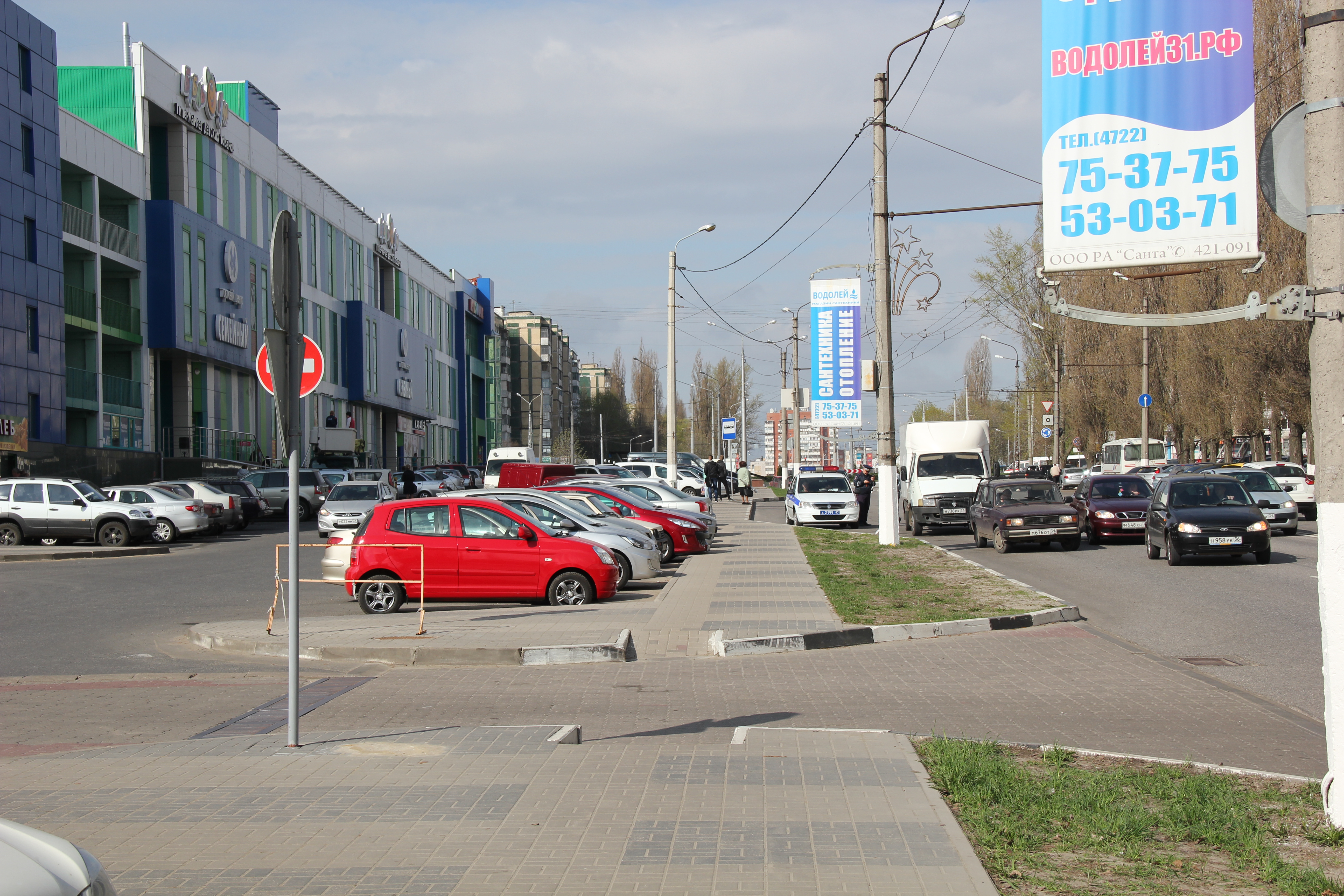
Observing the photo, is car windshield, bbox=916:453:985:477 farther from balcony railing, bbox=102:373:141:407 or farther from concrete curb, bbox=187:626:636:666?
balcony railing, bbox=102:373:141:407

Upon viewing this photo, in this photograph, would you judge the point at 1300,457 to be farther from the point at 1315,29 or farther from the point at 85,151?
the point at 85,151

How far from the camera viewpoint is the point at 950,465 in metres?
31.3

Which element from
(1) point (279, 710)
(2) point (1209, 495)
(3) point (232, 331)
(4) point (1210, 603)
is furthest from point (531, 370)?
(1) point (279, 710)

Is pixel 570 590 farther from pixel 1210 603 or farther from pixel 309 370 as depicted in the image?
pixel 1210 603

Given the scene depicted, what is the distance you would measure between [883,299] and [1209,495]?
24.5 ft

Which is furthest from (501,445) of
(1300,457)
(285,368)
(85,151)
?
(285,368)

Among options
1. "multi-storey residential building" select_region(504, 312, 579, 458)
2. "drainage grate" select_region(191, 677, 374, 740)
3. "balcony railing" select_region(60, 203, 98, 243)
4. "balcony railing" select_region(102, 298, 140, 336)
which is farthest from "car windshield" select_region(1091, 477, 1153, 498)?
"multi-storey residential building" select_region(504, 312, 579, 458)

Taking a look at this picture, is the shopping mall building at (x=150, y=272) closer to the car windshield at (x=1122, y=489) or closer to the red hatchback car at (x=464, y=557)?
the red hatchback car at (x=464, y=557)

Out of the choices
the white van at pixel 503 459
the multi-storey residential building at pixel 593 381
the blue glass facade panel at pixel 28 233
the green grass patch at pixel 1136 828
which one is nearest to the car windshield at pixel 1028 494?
the green grass patch at pixel 1136 828

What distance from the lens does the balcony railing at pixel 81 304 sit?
4431 centimetres

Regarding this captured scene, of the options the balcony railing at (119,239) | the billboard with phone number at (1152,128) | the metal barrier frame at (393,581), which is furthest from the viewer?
the balcony railing at (119,239)

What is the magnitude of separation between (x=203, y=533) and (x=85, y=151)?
68.8ft

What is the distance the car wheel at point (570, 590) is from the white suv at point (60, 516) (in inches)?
663

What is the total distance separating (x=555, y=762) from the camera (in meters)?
6.54
